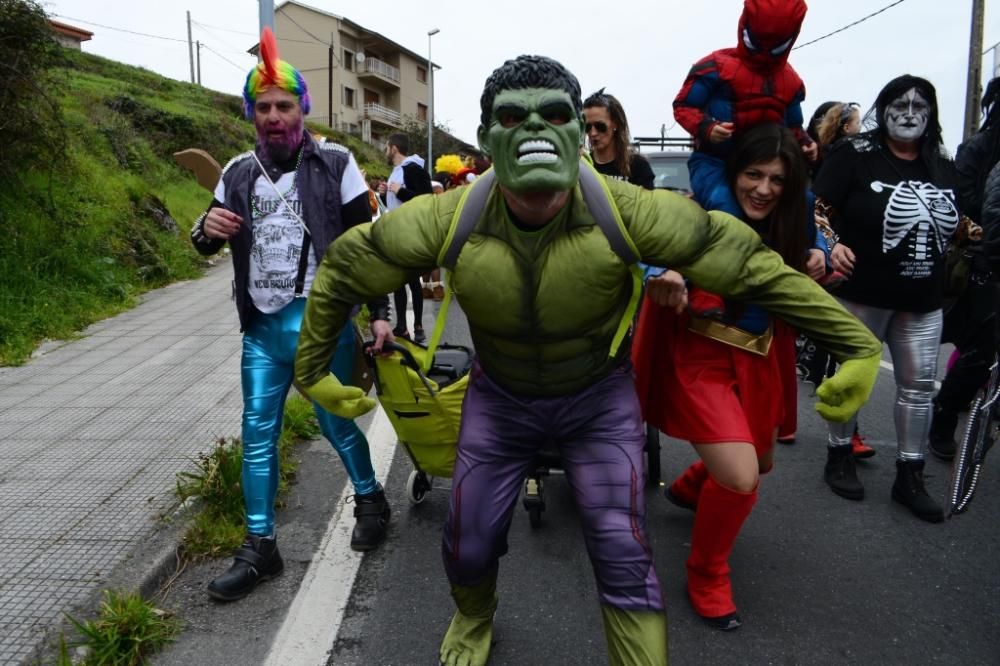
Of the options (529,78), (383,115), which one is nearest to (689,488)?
(529,78)

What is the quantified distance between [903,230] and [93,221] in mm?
10084

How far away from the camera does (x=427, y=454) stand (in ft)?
10.9

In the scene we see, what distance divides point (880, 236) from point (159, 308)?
27.6ft

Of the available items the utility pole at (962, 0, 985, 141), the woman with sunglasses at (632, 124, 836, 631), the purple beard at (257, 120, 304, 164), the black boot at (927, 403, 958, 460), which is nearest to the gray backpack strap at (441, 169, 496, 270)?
the woman with sunglasses at (632, 124, 836, 631)

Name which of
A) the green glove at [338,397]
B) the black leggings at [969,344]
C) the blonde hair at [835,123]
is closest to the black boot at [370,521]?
the green glove at [338,397]

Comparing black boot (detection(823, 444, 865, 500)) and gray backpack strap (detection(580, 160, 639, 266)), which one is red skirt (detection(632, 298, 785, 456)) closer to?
gray backpack strap (detection(580, 160, 639, 266))

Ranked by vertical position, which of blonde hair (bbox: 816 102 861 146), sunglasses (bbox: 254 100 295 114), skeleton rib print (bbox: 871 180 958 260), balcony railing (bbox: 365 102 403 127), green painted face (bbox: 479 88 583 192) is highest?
balcony railing (bbox: 365 102 403 127)

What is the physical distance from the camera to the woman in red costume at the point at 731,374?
2.68 metres

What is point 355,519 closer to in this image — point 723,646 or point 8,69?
point 723,646

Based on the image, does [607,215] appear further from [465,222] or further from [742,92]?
[742,92]

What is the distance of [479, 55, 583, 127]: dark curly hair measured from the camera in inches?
79.0

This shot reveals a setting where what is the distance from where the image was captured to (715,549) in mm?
2766

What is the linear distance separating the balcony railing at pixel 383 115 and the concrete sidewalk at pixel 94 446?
143 ft

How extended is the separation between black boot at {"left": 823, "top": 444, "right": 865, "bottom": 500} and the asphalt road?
6 cm
